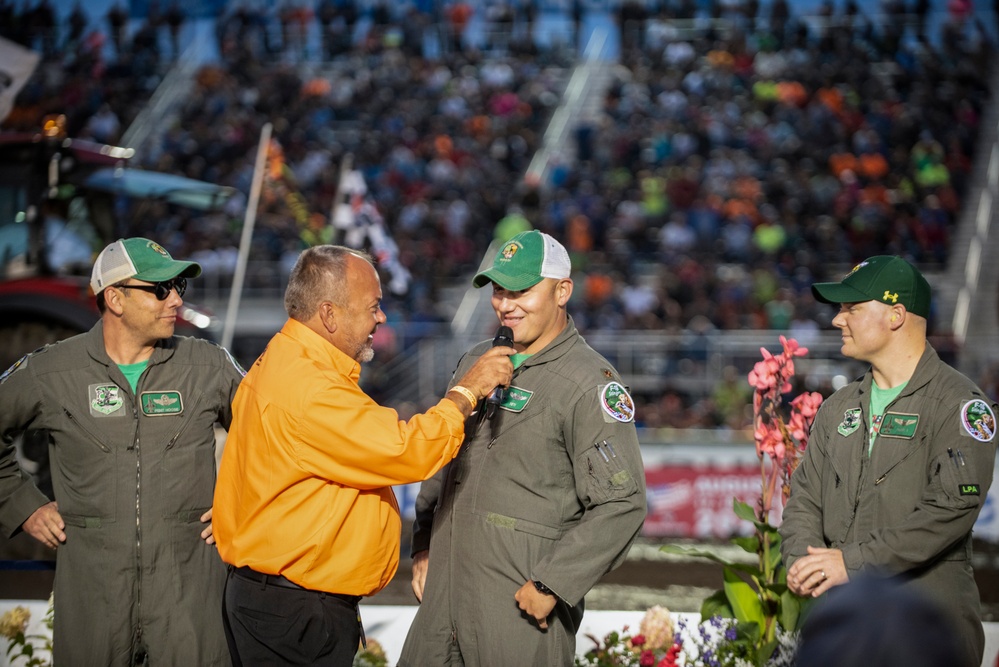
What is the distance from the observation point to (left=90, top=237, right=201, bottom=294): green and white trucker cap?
3643 millimetres

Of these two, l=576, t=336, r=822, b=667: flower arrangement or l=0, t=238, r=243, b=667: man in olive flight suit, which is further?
l=576, t=336, r=822, b=667: flower arrangement

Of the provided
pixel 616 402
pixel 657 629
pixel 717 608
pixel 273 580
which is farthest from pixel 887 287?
pixel 273 580

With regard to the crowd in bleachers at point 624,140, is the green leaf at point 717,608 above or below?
above

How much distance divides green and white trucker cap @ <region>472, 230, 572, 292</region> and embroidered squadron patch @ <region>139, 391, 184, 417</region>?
1.18 metres

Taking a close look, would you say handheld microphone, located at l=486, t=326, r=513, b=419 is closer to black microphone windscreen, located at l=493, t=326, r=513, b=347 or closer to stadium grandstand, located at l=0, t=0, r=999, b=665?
black microphone windscreen, located at l=493, t=326, r=513, b=347

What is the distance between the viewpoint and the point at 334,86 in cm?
2148

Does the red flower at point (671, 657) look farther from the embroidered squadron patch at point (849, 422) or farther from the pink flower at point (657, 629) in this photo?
the embroidered squadron patch at point (849, 422)

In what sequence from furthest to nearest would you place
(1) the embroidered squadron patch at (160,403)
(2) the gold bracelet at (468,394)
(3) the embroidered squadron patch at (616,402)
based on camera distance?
(1) the embroidered squadron patch at (160,403) < (3) the embroidered squadron patch at (616,402) < (2) the gold bracelet at (468,394)

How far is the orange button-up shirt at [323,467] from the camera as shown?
9.92 feet

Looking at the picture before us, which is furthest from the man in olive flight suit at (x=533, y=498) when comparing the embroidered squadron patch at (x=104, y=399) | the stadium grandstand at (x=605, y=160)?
the stadium grandstand at (x=605, y=160)

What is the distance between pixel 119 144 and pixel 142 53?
3244 mm

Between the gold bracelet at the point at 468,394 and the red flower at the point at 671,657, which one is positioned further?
the red flower at the point at 671,657

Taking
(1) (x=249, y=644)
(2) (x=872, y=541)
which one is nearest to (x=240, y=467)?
(1) (x=249, y=644)

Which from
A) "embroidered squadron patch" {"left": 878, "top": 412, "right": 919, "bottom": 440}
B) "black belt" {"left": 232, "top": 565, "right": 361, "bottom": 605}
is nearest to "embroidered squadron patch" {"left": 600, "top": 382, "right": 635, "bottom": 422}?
"embroidered squadron patch" {"left": 878, "top": 412, "right": 919, "bottom": 440}
